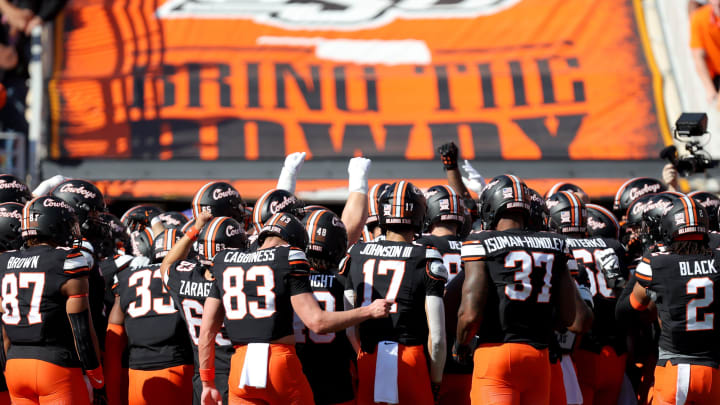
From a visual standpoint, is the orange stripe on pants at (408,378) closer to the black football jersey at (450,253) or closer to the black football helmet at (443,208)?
the black football jersey at (450,253)

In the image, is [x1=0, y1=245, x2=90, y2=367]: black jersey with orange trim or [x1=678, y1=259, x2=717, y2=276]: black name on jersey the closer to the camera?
[x1=678, y1=259, x2=717, y2=276]: black name on jersey

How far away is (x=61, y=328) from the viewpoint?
5277mm

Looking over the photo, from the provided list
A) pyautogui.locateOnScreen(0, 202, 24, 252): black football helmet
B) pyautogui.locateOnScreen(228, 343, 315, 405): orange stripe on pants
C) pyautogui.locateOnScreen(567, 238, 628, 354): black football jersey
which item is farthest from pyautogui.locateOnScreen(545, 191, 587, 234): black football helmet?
pyautogui.locateOnScreen(0, 202, 24, 252): black football helmet

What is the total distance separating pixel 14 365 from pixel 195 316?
1248 millimetres

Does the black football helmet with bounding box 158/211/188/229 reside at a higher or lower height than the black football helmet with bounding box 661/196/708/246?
lower

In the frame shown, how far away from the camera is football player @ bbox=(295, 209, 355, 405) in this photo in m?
5.11

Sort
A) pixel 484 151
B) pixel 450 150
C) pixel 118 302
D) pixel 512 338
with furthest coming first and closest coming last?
1. pixel 484 151
2. pixel 450 150
3. pixel 118 302
4. pixel 512 338

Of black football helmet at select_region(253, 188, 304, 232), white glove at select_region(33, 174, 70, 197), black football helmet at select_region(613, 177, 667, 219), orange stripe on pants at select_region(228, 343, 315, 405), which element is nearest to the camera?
orange stripe on pants at select_region(228, 343, 315, 405)

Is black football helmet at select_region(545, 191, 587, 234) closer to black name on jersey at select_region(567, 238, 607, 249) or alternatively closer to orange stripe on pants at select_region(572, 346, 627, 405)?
black name on jersey at select_region(567, 238, 607, 249)

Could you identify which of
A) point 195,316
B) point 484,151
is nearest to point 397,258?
point 195,316

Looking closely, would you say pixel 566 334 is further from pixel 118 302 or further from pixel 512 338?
pixel 118 302

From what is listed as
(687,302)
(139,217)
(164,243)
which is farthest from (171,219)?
(687,302)

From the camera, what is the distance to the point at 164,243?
6008mm

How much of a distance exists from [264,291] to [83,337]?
141cm
